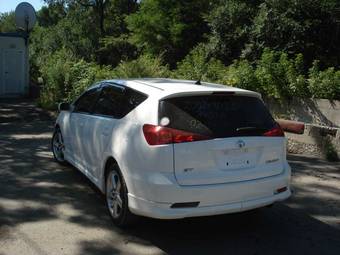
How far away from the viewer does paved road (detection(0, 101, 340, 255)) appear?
4715 mm

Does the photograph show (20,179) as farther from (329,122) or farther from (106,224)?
(329,122)

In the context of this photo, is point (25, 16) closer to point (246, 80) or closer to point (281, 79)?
point (246, 80)

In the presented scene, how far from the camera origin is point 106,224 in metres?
5.30

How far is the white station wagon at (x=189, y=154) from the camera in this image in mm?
4543

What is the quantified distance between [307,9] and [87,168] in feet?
31.3

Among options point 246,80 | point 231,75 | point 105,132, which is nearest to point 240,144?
point 105,132

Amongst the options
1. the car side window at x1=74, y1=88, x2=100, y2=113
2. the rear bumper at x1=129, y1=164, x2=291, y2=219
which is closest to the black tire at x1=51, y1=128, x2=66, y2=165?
the car side window at x1=74, y1=88, x2=100, y2=113

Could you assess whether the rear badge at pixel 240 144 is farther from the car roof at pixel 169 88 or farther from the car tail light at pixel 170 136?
the car roof at pixel 169 88

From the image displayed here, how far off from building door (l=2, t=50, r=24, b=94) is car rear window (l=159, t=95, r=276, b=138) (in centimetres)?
1611

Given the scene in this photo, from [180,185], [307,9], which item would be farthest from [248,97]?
[307,9]

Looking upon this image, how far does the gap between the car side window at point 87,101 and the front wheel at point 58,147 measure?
36.6 inches

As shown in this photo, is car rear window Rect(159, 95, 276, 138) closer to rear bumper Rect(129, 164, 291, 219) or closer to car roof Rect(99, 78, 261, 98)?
car roof Rect(99, 78, 261, 98)

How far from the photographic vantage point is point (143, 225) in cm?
526

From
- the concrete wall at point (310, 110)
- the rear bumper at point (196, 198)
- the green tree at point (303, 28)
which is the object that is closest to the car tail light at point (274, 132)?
the rear bumper at point (196, 198)
